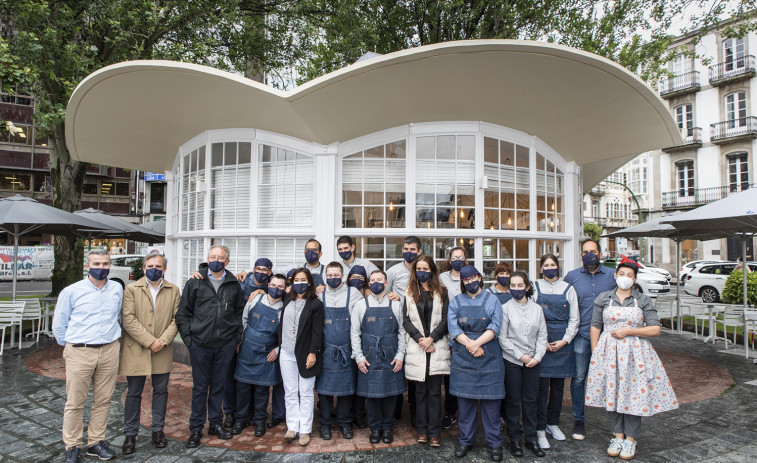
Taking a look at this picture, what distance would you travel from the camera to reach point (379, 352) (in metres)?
4.09

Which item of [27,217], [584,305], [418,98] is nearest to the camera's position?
[584,305]

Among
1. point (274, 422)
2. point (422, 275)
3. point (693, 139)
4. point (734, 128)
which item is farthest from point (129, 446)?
point (734, 128)

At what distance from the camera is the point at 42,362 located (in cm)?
701

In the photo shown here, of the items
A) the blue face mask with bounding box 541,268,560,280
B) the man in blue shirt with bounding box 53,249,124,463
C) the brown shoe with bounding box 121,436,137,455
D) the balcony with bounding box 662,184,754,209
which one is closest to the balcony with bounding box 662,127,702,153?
the balcony with bounding box 662,184,754,209

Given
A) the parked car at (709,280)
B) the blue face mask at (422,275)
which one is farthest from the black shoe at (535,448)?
the parked car at (709,280)

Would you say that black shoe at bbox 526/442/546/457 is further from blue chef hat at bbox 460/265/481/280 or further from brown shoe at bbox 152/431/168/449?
brown shoe at bbox 152/431/168/449

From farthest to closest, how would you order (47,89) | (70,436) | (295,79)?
(295,79)
(47,89)
(70,436)

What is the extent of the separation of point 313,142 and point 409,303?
12.3 feet

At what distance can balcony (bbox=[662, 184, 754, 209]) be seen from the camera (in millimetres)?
27656

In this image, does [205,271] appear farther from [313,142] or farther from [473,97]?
[473,97]

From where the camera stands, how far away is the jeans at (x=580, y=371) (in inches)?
170

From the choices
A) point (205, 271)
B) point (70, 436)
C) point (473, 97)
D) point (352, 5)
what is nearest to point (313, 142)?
point (473, 97)

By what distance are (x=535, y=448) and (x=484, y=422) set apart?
530 millimetres

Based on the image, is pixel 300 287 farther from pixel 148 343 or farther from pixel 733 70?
pixel 733 70
